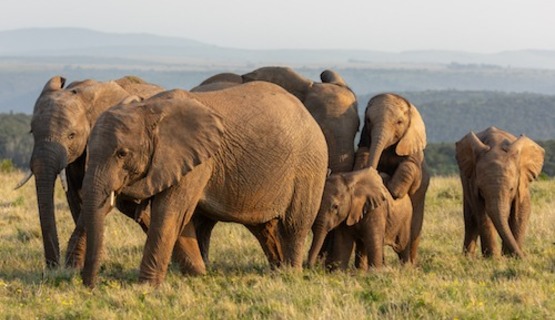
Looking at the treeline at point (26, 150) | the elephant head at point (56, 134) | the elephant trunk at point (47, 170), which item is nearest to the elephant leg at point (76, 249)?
the elephant head at point (56, 134)

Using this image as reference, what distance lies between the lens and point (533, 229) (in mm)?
14977

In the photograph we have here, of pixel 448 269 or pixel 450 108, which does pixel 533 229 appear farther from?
pixel 450 108

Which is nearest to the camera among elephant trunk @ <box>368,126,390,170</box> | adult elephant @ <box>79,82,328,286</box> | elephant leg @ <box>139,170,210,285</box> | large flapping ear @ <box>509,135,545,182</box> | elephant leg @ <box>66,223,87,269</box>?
adult elephant @ <box>79,82,328,286</box>

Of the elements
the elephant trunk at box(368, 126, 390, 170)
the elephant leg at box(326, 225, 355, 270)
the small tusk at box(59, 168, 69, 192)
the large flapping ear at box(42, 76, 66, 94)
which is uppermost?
the large flapping ear at box(42, 76, 66, 94)

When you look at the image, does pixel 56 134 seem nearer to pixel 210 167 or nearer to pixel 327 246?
pixel 210 167

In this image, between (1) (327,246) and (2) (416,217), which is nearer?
(1) (327,246)

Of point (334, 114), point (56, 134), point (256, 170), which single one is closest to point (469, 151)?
point (334, 114)

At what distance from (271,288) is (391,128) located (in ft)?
12.1

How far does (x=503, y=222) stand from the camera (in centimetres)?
1212

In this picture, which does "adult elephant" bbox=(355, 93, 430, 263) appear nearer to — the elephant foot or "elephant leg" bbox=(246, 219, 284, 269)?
"elephant leg" bbox=(246, 219, 284, 269)

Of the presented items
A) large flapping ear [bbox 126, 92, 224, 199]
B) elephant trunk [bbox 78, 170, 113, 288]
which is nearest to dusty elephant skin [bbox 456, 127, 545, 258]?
large flapping ear [bbox 126, 92, 224, 199]

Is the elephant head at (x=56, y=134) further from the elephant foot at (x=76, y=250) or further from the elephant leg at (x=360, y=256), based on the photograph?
the elephant leg at (x=360, y=256)

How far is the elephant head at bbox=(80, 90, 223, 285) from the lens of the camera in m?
8.96

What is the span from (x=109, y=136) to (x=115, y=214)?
304 inches
